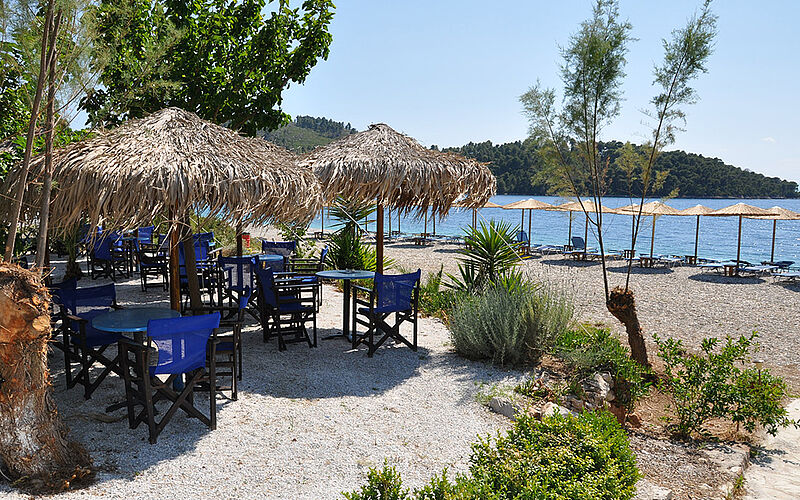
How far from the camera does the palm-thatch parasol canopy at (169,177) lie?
14.3 feet

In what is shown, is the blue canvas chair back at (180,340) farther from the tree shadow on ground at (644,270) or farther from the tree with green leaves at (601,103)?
the tree shadow on ground at (644,270)

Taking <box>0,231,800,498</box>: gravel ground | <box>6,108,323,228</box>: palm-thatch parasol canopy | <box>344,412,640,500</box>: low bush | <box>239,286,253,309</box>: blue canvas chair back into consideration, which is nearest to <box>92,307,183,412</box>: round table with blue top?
<box>0,231,800,498</box>: gravel ground

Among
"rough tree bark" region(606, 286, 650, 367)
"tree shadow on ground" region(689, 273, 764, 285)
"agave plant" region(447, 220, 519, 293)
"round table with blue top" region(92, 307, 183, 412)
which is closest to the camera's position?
"round table with blue top" region(92, 307, 183, 412)

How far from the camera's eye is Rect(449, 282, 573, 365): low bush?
6.11 m

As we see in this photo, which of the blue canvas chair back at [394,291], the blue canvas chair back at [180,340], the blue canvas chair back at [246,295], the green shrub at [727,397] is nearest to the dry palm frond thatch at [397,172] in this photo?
the blue canvas chair back at [394,291]

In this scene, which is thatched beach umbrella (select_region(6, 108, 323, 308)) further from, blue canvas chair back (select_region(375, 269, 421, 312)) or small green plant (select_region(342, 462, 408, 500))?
small green plant (select_region(342, 462, 408, 500))

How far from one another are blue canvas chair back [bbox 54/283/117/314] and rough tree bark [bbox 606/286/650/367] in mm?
5291

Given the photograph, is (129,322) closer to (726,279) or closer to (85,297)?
(85,297)

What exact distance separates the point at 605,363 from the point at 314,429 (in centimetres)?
331

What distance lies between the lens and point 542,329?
6.24 metres

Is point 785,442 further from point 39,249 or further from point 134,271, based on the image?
point 134,271

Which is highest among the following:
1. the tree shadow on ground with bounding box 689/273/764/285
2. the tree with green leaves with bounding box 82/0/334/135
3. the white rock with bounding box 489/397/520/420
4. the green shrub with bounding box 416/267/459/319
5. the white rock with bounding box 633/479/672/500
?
the tree with green leaves with bounding box 82/0/334/135

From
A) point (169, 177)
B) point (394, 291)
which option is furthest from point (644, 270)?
point (169, 177)

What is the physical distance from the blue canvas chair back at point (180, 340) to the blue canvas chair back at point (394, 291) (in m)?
2.44
